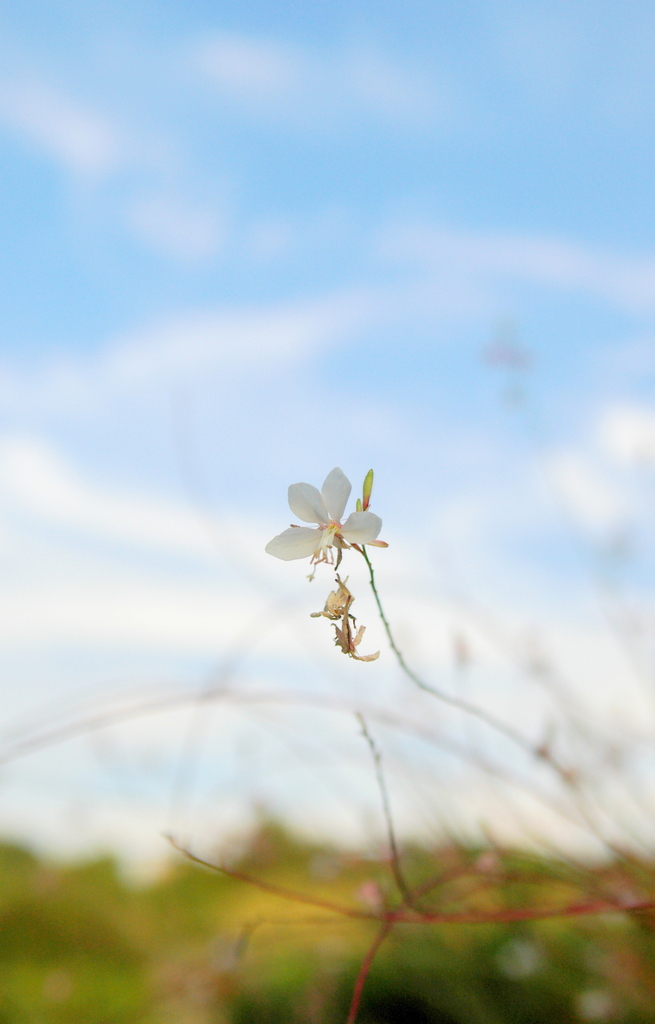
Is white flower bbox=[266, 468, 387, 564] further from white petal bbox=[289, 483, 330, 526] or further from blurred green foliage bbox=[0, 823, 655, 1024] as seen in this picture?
blurred green foliage bbox=[0, 823, 655, 1024]

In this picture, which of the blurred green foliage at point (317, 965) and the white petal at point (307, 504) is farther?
the blurred green foliage at point (317, 965)

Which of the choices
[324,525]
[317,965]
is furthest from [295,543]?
[317,965]

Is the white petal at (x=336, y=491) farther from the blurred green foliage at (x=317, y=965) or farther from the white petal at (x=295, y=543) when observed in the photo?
the blurred green foliage at (x=317, y=965)

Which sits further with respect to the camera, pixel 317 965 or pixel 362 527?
pixel 317 965

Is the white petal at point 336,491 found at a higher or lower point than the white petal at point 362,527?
higher

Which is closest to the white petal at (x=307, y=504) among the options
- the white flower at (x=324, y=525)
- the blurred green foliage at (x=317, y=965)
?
the white flower at (x=324, y=525)

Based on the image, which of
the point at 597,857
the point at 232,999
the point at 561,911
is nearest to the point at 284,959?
the point at 232,999

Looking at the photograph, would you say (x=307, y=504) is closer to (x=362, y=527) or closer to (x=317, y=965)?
(x=362, y=527)

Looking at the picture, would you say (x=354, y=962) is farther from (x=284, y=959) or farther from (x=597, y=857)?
(x=597, y=857)
